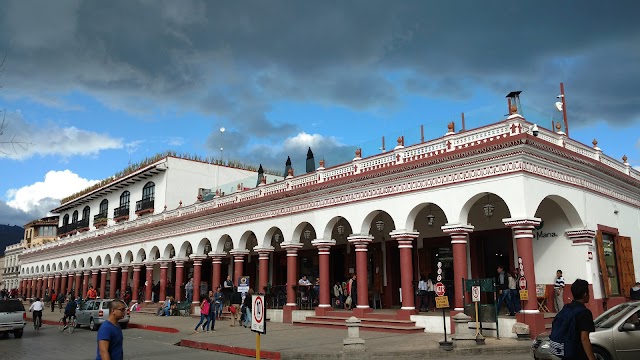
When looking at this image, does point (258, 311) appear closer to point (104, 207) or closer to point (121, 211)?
point (121, 211)

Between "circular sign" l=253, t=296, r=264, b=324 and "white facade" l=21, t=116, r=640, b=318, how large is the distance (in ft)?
27.7

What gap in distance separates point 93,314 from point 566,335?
21.6 meters

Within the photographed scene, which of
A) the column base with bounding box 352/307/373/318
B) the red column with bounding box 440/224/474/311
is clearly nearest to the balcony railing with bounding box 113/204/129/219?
the column base with bounding box 352/307/373/318

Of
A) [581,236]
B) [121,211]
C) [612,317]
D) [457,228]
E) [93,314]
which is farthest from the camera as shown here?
[121,211]

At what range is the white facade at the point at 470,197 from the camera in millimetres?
15477

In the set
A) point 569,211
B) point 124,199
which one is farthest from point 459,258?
point 124,199

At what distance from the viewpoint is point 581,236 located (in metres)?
16.9

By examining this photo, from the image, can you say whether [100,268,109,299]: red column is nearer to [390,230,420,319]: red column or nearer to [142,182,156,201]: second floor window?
[142,182,156,201]: second floor window

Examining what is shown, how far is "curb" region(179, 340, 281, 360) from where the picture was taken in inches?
525

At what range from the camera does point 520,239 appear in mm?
14906

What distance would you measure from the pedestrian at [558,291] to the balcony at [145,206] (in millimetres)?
27915

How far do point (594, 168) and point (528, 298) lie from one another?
591cm

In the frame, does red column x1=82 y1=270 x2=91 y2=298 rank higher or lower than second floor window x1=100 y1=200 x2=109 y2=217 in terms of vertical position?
lower

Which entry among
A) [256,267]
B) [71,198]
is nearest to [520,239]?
[256,267]
